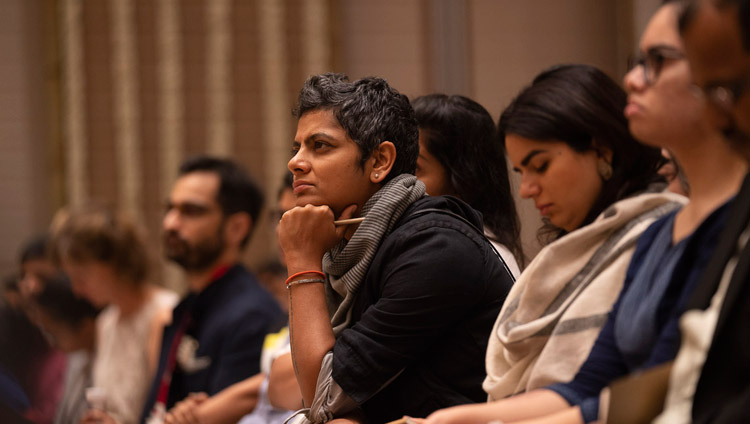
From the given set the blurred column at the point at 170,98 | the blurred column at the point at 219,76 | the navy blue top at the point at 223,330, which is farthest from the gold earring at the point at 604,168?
the blurred column at the point at 170,98

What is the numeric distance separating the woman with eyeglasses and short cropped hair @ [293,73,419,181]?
75cm

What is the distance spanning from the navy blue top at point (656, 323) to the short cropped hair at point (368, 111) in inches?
28.5

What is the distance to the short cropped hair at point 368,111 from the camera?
2.05 metres

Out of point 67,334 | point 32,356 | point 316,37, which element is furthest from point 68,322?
point 316,37

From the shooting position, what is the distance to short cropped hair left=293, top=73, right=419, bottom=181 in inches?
80.9

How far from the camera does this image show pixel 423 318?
6.14ft

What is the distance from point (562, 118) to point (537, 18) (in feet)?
14.6

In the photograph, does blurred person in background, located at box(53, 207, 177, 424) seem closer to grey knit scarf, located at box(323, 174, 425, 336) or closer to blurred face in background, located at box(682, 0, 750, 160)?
grey knit scarf, located at box(323, 174, 425, 336)

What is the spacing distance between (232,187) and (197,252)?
36cm

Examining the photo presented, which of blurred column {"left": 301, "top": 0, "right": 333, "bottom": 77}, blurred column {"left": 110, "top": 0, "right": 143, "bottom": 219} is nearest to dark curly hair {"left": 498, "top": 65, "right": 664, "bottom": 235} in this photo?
blurred column {"left": 301, "top": 0, "right": 333, "bottom": 77}

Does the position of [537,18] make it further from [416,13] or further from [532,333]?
[532,333]

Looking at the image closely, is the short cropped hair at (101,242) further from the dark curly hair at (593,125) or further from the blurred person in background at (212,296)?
the dark curly hair at (593,125)

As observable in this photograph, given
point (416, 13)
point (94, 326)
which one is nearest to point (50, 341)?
point (94, 326)

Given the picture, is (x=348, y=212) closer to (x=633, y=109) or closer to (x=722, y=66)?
(x=633, y=109)
